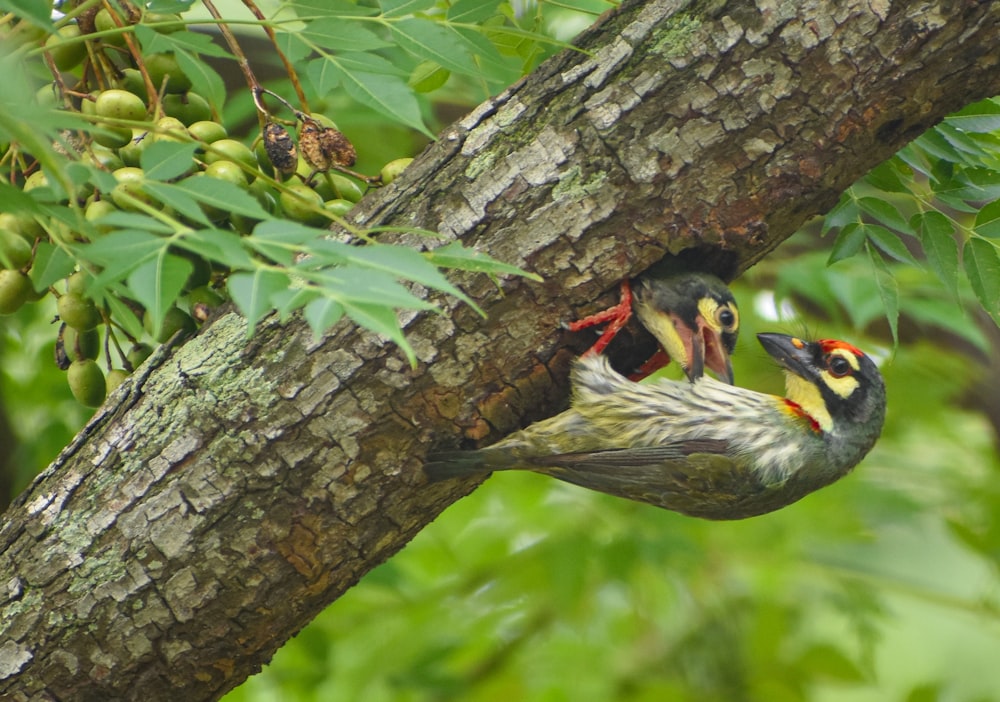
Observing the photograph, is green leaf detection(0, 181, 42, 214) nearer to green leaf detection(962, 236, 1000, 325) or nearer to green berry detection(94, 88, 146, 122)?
green berry detection(94, 88, 146, 122)

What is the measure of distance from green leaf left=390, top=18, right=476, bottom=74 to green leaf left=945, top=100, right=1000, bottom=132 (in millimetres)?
1275

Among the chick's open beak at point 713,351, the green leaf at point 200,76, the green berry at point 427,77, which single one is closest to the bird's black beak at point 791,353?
the chick's open beak at point 713,351

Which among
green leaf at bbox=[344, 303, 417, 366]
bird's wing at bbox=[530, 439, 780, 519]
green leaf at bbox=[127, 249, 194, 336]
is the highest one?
green leaf at bbox=[127, 249, 194, 336]

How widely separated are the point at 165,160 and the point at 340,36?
21.4 inches

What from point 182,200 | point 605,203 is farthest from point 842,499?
point 182,200

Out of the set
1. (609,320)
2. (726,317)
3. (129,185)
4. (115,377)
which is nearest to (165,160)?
(129,185)

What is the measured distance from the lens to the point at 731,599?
4898mm

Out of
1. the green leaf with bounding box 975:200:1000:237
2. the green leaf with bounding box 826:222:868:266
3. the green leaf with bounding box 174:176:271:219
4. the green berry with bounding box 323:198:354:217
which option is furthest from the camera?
the green leaf with bounding box 826:222:868:266

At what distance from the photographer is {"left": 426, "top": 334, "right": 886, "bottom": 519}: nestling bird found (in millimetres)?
2754

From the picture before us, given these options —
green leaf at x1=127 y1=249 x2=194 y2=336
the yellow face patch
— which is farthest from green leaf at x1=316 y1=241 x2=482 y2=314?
the yellow face patch

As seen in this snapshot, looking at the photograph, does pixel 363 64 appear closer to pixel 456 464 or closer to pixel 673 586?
pixel 456 464

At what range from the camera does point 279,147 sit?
2352mm

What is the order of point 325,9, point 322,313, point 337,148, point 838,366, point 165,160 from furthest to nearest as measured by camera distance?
1. point 838,366
2. point 337,148
3. point 325,9
4. point 165,160
5. point 322,313

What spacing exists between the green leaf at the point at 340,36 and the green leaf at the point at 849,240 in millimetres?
1290
